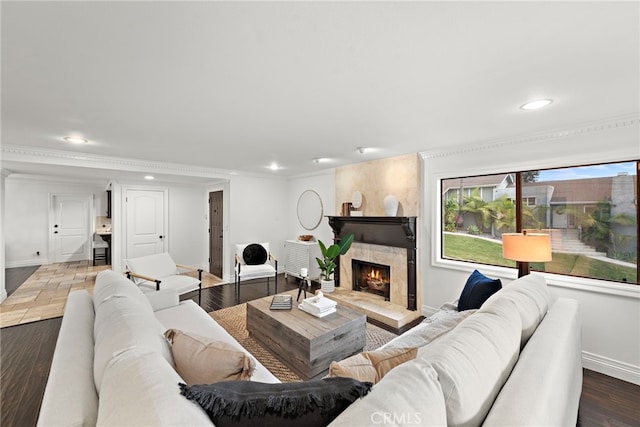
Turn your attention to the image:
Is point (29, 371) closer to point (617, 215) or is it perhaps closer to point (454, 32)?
point (454, 32)

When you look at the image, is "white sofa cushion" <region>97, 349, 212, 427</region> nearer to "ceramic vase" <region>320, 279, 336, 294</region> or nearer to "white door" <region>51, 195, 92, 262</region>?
"ceramic vase" <region>320, 279, 336, 294</region>

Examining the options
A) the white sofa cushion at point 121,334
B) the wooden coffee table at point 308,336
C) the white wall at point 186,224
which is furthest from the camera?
the white wall at point 186,224

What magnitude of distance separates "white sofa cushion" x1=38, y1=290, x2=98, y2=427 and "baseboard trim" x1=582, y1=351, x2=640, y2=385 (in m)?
3.69

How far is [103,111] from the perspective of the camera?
6.84ft

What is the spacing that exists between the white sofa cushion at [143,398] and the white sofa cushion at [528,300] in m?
1.59

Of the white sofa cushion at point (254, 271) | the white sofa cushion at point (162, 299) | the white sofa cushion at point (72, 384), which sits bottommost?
the white sofa cushion at point (254, 271)

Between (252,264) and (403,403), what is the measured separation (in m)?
4.53

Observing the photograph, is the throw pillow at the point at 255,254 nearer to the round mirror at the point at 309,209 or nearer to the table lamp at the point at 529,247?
the round mirror at the point at 309,209

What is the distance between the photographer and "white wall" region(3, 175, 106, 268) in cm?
608

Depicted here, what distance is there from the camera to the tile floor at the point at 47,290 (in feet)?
11.2

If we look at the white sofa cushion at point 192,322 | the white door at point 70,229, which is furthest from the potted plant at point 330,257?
the white door at point 70,229

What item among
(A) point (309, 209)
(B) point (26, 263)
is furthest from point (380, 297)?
(B) point (26, 263)

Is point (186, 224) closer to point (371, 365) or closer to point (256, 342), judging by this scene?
point (256, 342)

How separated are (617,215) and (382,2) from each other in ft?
9.78
